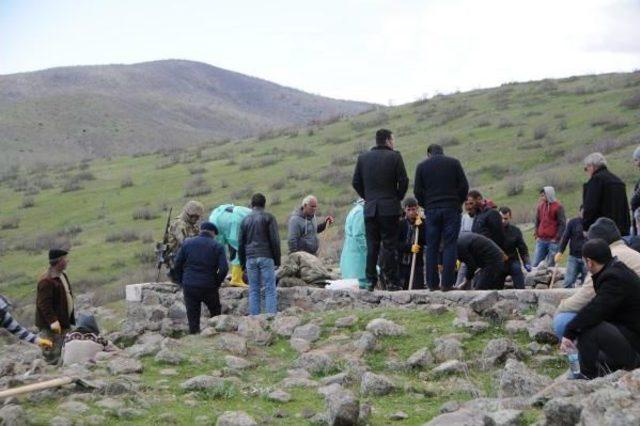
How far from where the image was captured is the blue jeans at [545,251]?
52.7ft

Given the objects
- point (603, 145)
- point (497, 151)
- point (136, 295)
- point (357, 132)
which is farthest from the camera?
point (357, 132)

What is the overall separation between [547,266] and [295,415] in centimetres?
867

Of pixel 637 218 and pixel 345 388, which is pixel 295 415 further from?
pixel 637 218

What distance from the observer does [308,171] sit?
36000 mm

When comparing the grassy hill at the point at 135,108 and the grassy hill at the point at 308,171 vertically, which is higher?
the grassy hill at the point at 135,108

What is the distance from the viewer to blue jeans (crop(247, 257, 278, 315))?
13.4m

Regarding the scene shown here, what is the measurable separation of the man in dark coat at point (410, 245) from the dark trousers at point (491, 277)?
0.98 m

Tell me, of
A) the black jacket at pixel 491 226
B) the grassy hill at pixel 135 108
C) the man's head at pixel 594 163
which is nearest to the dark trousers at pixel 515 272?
the black jacket at pixel 491 226

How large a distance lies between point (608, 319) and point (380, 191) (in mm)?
4622

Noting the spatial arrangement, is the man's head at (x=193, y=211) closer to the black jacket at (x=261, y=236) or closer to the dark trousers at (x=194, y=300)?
the black jacket at (x=261, y=236)

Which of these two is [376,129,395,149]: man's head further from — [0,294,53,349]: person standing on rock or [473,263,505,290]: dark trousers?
[0,294,53,349]: person standing on rock

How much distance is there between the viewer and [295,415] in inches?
324

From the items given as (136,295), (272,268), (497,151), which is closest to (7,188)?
(497,151)

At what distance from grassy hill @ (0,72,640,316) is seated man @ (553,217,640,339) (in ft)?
40.4
